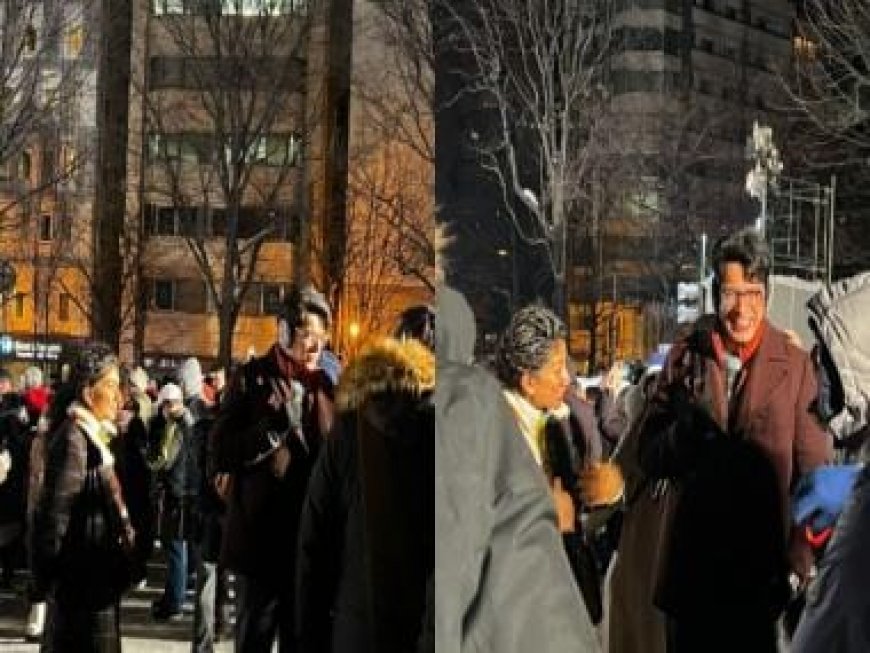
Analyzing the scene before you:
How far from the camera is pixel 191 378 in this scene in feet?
26.1

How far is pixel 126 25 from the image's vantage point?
786cm

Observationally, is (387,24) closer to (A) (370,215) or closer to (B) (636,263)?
(A) (370,215)

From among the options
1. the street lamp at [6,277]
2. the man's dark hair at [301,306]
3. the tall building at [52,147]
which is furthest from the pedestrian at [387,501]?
the street lamp at [6,277]

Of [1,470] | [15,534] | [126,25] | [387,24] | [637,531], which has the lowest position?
[15,534]

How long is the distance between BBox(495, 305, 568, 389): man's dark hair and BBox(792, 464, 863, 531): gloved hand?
40 cm

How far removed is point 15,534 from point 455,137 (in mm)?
6907

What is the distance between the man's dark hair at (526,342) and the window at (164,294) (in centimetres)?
393

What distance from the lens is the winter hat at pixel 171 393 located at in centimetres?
789

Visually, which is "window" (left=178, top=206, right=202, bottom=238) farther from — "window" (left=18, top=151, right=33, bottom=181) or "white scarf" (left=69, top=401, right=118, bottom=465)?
"window" (left=18, top=151, right=33, bottom=181)

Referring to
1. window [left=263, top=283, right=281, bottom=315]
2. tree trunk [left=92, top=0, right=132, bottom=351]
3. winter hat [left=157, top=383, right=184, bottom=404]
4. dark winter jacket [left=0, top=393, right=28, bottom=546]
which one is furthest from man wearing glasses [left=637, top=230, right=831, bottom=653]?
dark winter jacket [left=0, top=393, right=28, bottom=546]

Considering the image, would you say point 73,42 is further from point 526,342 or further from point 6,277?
point 526,342

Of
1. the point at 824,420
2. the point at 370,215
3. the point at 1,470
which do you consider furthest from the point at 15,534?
the point at 824,420

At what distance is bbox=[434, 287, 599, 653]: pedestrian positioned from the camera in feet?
6.11

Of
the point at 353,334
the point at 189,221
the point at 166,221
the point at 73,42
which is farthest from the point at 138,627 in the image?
the point at 353,334
